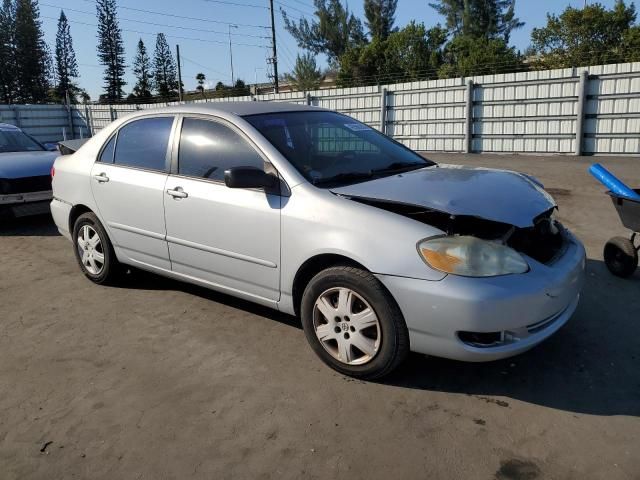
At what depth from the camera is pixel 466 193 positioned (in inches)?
130

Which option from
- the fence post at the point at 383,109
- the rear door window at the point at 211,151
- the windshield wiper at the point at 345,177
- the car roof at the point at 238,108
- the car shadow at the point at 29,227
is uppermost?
the fence post at the point at 383,109

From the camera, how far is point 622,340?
3.65m

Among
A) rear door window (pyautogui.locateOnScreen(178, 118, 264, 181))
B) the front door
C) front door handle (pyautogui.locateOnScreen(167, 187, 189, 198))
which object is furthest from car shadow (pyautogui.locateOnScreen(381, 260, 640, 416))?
front door handle (pyautogui.locateOnScreen(167, 187, 189, 198))

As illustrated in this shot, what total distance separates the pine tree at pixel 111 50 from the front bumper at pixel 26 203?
58.9 m

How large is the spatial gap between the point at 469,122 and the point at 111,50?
2174 inches

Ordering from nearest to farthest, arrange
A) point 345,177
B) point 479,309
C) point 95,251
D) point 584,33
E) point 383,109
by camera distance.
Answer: point 479,309
point 345,177
point 95,251
point 383,109
point 584,33

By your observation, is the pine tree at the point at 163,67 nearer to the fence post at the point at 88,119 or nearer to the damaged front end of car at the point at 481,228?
the fence post at the point at 88,119

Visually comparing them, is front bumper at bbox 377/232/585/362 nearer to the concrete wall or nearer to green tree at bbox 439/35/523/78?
the concrete wall

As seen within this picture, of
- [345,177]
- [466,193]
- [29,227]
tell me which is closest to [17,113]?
[29,227]

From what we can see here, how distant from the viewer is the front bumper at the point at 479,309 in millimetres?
2797

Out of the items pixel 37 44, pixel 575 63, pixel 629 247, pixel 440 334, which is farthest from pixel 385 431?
pixel 37 44

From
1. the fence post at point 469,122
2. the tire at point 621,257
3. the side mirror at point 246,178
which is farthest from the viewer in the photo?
the fence post at point 469,122

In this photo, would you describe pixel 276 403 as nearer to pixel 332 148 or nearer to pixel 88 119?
pixel 332 148

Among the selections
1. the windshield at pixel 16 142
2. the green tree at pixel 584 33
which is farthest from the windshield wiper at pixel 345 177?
the green tree at pixel 584 33
